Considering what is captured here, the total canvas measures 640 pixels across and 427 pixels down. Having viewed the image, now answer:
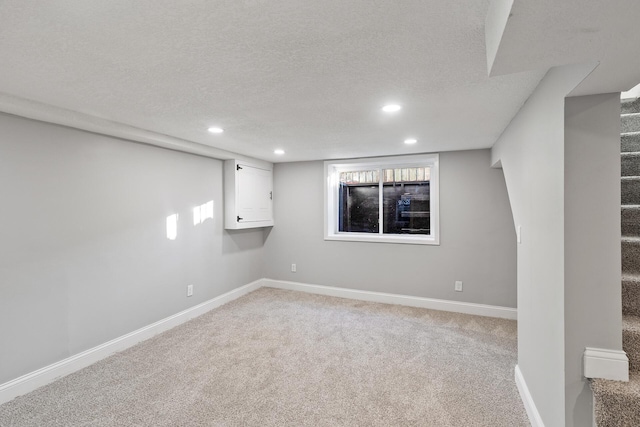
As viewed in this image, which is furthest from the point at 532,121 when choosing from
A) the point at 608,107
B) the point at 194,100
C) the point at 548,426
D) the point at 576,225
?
the point at 194,100

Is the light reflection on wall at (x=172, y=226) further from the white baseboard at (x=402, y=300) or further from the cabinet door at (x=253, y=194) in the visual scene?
the white baseboard at (x=402, y=300)

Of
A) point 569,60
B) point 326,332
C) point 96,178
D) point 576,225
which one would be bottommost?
point 326,332

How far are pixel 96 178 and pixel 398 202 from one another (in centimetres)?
365

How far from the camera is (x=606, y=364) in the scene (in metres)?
1.28

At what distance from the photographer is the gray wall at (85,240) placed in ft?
7.09

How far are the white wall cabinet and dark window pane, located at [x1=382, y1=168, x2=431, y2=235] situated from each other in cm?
187

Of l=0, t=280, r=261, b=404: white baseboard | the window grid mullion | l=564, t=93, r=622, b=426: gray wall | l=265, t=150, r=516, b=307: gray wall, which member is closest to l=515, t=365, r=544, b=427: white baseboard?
l=564, t=93, r=622, b=426: gray wall

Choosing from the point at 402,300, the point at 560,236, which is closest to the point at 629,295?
the point at 560,236

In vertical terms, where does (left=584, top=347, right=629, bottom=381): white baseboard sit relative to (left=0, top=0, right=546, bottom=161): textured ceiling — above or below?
below

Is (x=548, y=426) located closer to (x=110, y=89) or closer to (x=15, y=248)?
(x=110, y=89)

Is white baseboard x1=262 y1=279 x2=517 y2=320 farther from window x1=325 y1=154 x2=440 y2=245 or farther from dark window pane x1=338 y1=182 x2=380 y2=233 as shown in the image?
dark window pane x1=338 y1=182 x2=380 y2=233

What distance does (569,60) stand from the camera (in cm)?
109

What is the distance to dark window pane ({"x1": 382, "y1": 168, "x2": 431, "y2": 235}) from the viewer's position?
424cm

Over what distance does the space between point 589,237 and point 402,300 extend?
3022 millimetres
